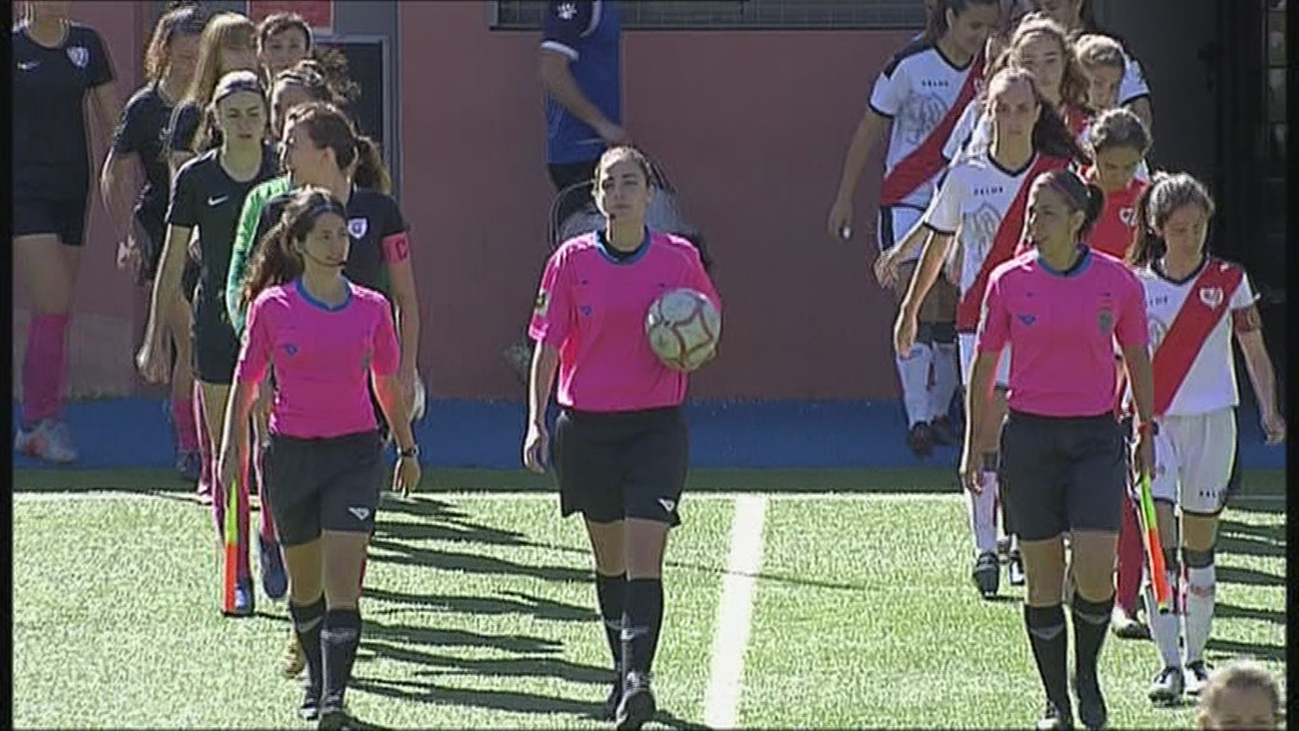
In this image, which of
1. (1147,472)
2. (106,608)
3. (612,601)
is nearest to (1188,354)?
(1147,472)

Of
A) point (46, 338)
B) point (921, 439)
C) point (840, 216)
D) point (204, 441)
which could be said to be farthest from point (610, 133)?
point (204, 441)

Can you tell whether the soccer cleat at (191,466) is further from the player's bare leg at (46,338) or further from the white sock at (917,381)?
the white sock at (917,381)

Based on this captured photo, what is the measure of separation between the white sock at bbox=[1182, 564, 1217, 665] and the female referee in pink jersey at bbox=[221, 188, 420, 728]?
7.94 feet

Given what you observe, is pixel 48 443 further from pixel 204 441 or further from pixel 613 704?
pixel 613 704

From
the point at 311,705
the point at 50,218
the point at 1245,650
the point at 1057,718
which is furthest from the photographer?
the point at 50,218

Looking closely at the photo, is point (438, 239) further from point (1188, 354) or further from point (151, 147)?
point (1188, 354)

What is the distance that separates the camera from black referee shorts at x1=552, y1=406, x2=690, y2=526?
26.8 ft

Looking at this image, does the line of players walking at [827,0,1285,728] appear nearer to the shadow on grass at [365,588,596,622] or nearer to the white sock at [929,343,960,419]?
the shadow on grass at [365,588,596,622]

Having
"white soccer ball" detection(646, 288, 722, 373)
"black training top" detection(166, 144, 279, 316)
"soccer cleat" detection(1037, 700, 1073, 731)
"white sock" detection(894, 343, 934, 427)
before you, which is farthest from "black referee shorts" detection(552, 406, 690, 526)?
"white sock" detection(894, 343, 934, 427)

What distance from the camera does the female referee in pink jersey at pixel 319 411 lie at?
26.8ft

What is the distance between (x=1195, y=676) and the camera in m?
8.59

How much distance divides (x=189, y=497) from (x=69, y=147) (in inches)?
74.4

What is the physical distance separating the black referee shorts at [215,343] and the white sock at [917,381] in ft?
11.0

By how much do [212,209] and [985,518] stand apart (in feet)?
9.35
